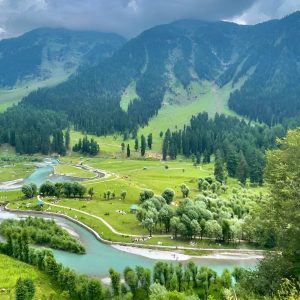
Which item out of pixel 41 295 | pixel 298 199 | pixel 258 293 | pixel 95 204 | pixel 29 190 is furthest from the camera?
pixel 29 190

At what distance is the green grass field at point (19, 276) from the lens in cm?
7262

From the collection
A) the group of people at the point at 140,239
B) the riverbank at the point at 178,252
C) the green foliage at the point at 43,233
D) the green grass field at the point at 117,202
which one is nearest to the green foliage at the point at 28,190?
the green grass field at the point at 117,202

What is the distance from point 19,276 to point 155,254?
35.6 m

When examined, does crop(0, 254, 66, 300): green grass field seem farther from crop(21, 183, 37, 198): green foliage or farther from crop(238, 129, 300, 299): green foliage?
crop(21, 183, 37, 198): green foliage

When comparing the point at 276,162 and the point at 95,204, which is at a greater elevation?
the point at 276,162

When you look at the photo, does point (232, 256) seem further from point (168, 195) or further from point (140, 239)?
point (168, 195)

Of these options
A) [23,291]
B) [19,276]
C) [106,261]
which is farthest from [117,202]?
[23,291]

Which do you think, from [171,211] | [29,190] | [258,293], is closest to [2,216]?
[29,190]

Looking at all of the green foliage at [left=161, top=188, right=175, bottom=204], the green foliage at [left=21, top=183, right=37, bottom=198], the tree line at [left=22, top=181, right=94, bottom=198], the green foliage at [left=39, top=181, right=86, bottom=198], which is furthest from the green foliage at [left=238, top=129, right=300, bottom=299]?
the green foliage at [left=21, top=183, right=37, bottom=198]

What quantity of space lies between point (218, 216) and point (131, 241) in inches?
1087

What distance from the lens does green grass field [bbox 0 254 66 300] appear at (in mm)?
72625

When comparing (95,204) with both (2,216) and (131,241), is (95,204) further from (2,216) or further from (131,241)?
(131,241)

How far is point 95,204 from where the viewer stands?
149 metres

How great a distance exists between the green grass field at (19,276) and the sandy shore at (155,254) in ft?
91.5
